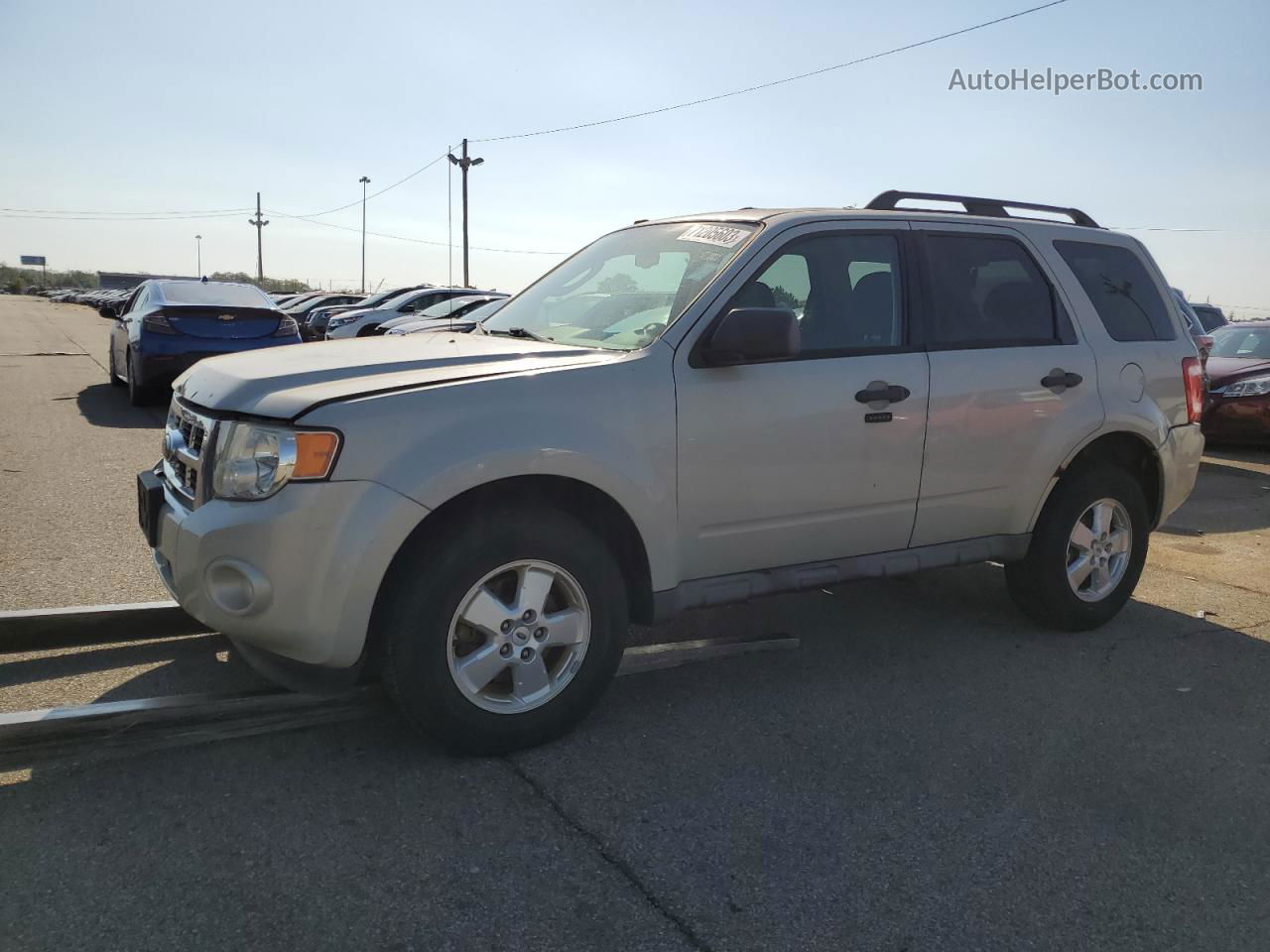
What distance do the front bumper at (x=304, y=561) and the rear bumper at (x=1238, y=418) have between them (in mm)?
11554

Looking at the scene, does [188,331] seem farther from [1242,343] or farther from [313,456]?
[1242,343]

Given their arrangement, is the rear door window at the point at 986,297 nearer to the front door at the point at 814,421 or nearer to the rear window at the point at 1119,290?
the front door at the point at 814,421

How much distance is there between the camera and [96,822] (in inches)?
110

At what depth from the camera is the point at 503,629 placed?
3252 millimetres

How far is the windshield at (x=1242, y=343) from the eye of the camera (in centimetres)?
1274

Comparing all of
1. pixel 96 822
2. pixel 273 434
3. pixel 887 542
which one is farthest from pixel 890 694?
pixel 96 822

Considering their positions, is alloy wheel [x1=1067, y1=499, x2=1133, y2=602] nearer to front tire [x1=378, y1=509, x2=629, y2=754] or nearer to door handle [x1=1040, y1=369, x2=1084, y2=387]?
door handle [x1=1040, y1=369, x2=1084, y2=387]

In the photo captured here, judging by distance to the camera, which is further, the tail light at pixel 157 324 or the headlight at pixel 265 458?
the tail light at pixel 157 324

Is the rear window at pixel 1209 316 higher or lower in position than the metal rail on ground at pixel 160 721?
higher

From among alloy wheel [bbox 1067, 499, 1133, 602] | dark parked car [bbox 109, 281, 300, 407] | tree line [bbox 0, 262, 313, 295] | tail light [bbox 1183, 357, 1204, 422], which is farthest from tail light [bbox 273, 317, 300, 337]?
tree line [bbox 0, 262, 313, 295]

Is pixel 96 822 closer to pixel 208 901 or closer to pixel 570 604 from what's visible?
pixel 208 901

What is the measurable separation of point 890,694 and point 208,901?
265cm

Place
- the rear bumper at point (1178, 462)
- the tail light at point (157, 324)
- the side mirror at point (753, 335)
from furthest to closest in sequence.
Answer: the tail light at point (157, 324), the rear bumper at point (1178, 462), the side mirror at point (753, 335)

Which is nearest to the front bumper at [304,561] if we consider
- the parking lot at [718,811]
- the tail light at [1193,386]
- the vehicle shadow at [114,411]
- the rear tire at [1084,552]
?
the parking lot at [718,811]
